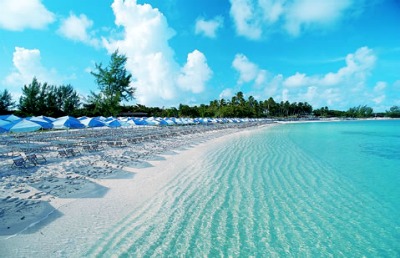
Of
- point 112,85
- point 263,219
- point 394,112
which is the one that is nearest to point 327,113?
point 394,112

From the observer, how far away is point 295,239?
475 cm

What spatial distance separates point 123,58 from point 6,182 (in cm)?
3304

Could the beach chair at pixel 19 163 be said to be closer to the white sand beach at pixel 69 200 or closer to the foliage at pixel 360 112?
the white sand beach at pixel 69 200

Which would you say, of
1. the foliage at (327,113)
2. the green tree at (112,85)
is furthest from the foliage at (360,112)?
the green tree at (112,85)

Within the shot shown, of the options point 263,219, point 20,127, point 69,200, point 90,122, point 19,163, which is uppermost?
point 90,122

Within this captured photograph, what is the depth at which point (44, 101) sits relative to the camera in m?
46.2

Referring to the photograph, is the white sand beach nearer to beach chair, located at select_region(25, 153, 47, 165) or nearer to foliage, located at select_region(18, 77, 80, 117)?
beach chair, located at select_region(25, 153, 47, 165)

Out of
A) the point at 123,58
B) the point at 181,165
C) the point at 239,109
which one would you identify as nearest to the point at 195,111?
the point at 239,109

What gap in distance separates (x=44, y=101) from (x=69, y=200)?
49.2m

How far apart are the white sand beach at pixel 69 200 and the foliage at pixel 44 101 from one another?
40903 millimetres

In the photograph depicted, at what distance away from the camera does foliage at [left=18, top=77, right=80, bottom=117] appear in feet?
143

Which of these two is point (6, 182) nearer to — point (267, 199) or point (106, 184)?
point (106, 184)

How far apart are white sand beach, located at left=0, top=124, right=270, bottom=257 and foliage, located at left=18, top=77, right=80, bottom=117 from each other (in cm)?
4090

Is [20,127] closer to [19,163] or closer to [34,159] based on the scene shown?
[34,159]
